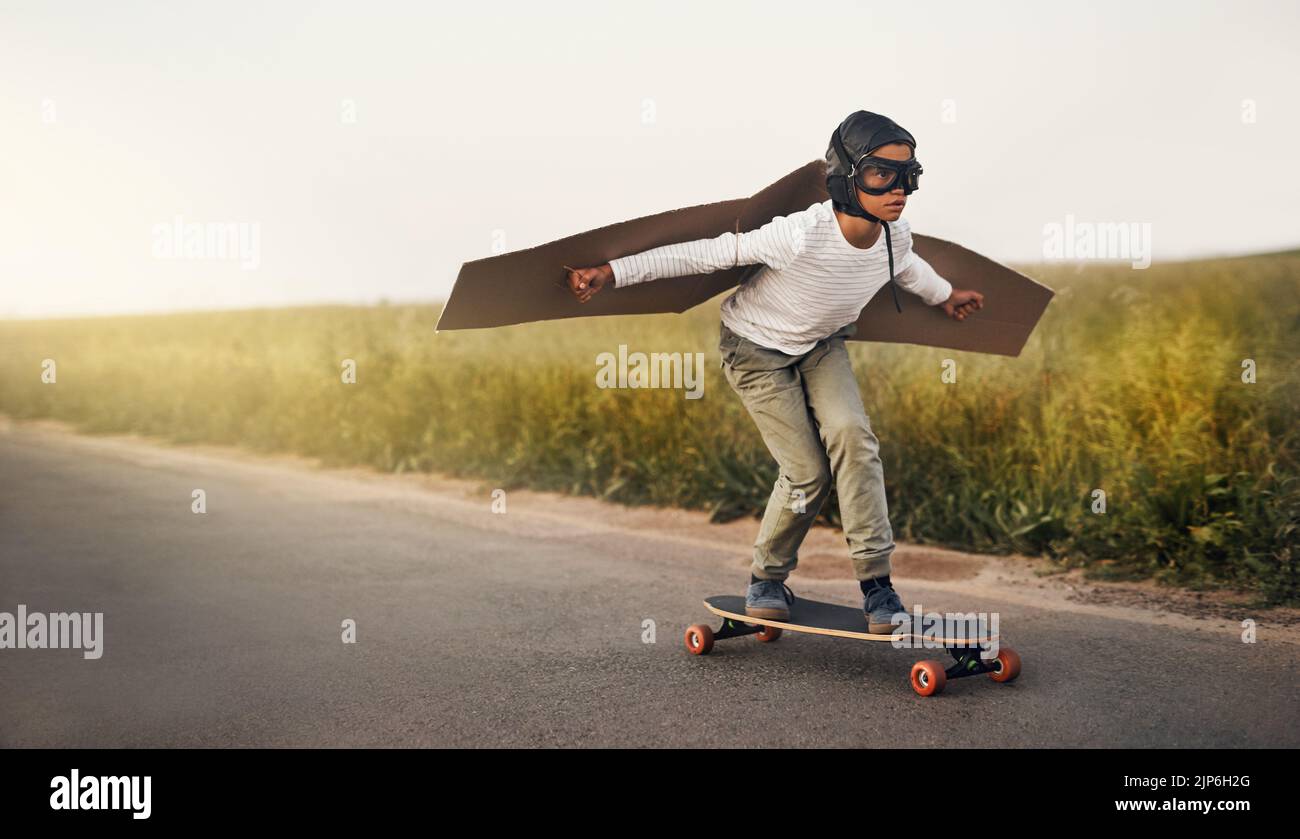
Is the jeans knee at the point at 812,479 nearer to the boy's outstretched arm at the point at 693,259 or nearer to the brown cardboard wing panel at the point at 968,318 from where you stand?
the boy's outstretched arm at the point at 693,259

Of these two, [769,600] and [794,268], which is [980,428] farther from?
[794,268]

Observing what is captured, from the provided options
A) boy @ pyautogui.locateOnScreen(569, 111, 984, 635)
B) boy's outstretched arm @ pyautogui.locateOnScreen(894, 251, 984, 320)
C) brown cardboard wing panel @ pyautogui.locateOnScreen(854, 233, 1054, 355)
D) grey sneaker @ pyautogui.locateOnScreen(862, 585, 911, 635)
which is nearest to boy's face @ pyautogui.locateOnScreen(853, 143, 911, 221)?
boy @ pyautogui.locateOnScreen(569, 111, 984, 635)

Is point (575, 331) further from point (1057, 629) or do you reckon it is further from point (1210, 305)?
point (1057, 629)

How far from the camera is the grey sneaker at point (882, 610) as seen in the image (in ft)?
15.6

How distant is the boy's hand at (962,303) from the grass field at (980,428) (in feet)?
6.14

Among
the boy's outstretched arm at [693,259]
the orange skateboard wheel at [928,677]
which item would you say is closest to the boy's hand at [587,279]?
the boy's outstretched arm at [693,259]

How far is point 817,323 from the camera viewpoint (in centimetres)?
506

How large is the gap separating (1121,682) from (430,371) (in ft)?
36.8

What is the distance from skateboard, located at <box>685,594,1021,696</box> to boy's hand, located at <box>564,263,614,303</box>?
1.57m

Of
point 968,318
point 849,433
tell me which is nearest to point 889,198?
point 849,433

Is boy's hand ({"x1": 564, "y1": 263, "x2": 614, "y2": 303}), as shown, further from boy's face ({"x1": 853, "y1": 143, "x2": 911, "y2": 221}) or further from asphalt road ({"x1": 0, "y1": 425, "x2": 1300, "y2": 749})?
asphalt road ({"x1": 0, "y1": 425, "x2": 1300, "y2": 749})

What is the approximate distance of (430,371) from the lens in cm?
1471
